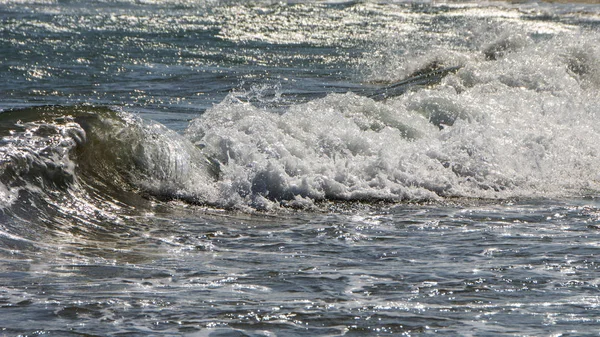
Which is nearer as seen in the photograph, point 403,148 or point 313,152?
point 313,152

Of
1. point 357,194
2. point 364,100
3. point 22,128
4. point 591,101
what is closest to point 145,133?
point 22,128

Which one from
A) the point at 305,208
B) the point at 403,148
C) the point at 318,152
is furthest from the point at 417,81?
the point at 305,208

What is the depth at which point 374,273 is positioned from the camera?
18.7 feet

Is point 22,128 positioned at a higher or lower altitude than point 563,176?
higher

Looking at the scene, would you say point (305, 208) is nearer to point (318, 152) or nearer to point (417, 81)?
point (318, 152)

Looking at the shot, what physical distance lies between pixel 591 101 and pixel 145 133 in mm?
6750

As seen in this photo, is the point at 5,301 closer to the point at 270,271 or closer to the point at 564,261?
the point at 270,271

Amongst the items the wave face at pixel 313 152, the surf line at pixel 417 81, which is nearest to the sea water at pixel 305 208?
the wave face at pixel 313 152

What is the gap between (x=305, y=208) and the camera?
7.69m

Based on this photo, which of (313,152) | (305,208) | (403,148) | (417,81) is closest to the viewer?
(305,208)

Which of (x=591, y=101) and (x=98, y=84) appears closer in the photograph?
(x=591, y=101)

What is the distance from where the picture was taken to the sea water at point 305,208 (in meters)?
4.92

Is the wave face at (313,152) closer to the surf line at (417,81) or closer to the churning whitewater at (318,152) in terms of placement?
the churning whitewater at (318,152)

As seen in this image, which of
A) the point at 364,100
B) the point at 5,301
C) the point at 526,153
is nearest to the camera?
the point at 5,301
